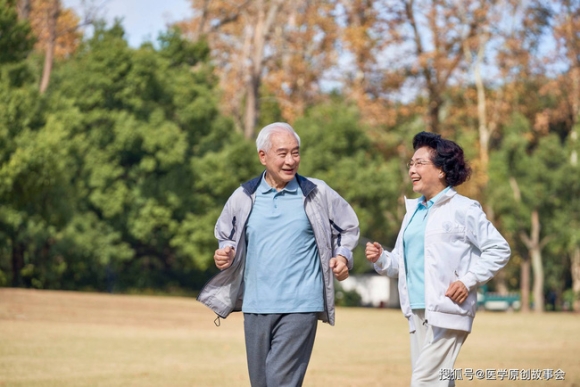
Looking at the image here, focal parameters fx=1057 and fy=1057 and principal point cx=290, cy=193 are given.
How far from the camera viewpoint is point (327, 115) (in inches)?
1736

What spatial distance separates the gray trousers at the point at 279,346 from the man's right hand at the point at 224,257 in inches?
14.1

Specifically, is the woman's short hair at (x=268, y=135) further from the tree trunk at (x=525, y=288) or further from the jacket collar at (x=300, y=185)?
the tree trunk at (x=525, y=288)

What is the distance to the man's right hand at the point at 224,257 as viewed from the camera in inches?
246

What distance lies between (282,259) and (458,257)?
3.42ft

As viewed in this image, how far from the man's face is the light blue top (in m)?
0.80

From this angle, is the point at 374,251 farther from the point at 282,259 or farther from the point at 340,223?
the point at 282,259

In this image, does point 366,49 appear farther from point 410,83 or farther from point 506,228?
point 506,228

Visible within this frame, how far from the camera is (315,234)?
6332 millimetres

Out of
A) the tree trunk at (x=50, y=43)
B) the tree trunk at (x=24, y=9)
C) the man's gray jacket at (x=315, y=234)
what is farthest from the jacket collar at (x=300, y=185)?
the tree trunk at (x=24, y=9)

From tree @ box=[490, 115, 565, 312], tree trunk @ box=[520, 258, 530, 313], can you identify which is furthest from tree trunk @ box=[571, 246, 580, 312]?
tree trunk @ box=[520, 258, 530, 313]

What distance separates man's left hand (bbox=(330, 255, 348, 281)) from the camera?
246 inches

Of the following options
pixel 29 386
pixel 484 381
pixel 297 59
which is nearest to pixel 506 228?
pixel 297 59

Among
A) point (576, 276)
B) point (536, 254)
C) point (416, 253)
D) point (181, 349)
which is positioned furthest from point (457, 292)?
point (576, 276)

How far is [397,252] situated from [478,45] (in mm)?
39568
